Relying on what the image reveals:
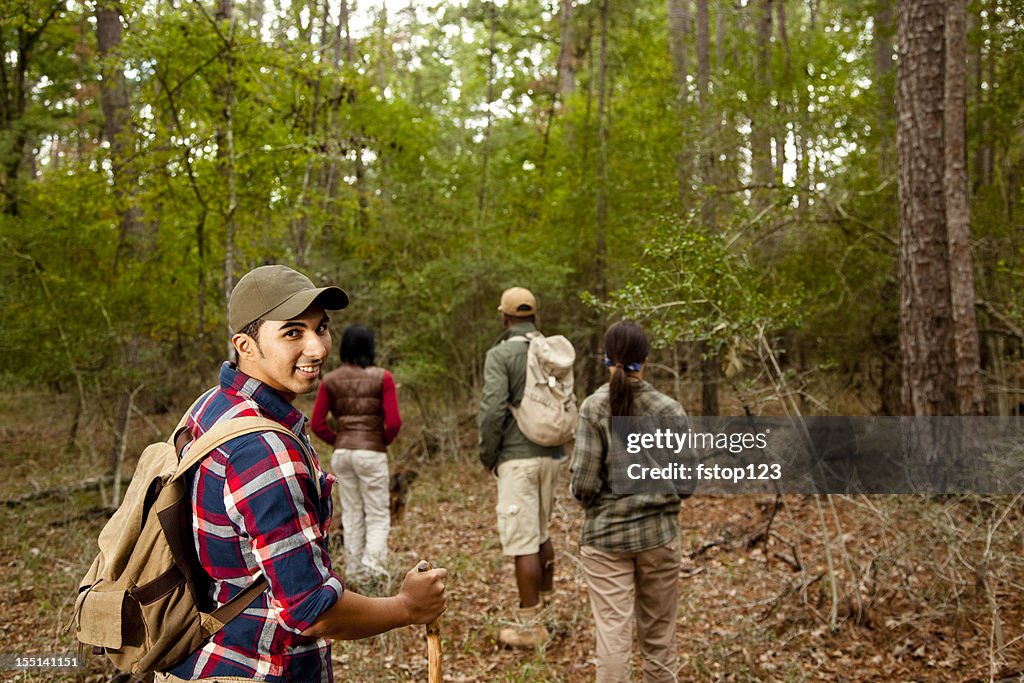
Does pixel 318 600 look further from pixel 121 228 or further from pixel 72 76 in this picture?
pixel 72 76

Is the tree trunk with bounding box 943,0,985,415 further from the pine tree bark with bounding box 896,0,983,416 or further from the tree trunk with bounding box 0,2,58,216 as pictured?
the tree trunk with bounding box 0,2,58,216

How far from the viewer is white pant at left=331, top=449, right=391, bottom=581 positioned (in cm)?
593

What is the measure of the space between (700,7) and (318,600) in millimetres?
11978

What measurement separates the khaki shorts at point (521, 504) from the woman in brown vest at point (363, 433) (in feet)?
4.23

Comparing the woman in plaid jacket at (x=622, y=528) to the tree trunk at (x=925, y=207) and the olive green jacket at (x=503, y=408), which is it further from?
the tree trunk at (x=925, y=207)

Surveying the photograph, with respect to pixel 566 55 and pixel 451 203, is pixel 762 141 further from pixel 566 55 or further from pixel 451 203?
pixel 566 55

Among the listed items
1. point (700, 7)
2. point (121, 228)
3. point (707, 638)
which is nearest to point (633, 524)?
point (707, 638)

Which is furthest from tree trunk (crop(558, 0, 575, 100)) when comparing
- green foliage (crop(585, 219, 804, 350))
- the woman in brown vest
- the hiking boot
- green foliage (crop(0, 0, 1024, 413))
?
the hiking boot

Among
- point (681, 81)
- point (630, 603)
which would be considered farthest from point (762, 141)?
point (630, 603)

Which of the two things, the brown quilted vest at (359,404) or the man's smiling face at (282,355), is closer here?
the man's smiling face at (282,355)

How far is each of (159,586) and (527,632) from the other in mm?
3410

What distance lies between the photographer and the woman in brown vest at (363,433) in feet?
19.4

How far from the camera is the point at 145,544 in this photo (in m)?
1.86

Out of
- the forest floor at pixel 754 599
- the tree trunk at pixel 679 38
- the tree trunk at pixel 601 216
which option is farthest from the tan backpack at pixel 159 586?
the tree trunk at pixel 679 38
